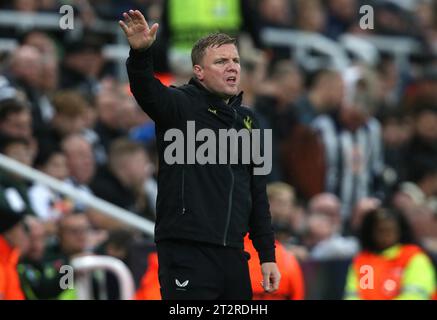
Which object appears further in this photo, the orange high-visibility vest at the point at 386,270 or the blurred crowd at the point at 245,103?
the blurred crowd at the point at 245,103

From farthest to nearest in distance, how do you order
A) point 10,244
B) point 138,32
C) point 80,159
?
point 80,159, point 10,244, point 138,32

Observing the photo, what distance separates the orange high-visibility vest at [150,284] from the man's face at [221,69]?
253cm

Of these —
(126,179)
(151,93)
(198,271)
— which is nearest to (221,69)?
(151,93)

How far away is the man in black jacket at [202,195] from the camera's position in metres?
6.08

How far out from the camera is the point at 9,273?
830cm

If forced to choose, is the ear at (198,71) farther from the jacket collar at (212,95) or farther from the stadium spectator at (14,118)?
the stadium spectator at (14,118)

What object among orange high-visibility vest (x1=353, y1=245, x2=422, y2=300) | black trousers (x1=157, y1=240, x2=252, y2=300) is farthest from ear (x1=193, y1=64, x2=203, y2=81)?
orange high-visibility vest (x1=353, y1=245, x2=422, y2=300)

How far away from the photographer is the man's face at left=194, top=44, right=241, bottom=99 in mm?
6172

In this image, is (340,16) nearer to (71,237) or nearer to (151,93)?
(71,237)

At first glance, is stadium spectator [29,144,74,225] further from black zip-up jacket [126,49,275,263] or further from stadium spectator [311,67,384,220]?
black zip-up jacket [126,49,275,263]

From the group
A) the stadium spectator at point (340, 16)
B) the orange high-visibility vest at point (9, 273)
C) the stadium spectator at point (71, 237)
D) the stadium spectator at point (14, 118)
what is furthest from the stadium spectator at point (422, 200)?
the orange high-visibility vest at point (9, 273)

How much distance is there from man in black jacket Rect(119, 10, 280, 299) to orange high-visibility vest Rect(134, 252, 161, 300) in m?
2.32

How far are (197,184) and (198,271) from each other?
401mm

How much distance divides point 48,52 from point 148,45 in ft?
18.2
